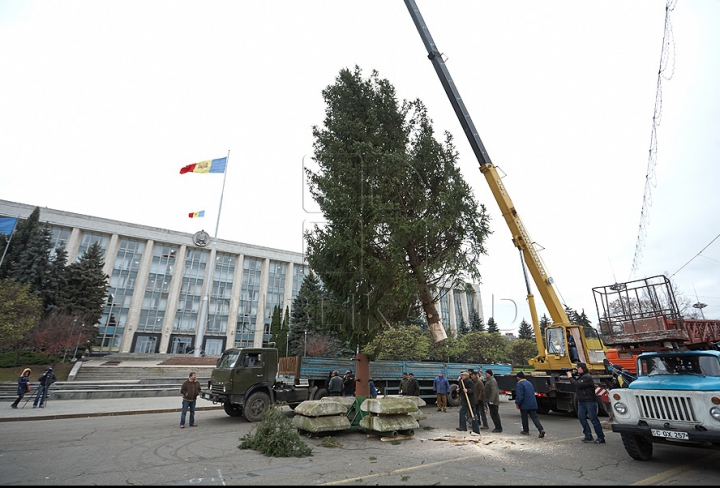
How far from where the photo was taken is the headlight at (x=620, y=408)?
6.51 meters

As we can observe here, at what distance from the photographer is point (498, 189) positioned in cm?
1469

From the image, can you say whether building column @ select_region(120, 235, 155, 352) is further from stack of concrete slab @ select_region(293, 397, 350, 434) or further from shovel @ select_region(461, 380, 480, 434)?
shovel @ select_region(461, 380, 480, 434)

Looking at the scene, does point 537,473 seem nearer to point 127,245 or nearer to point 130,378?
point 130,378

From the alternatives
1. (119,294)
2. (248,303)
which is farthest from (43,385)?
(248,303)

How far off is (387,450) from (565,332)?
9101 mm

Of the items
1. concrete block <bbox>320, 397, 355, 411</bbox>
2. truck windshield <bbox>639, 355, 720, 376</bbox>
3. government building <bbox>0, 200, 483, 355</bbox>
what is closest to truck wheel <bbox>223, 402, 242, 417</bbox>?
concrete block <bbox>320, 397, 355, 411</bbox>

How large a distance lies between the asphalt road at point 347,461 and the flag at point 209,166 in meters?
32.8

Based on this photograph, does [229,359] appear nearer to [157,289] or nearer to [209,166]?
[209,166]

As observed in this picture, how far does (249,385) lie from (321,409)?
4.25 meters

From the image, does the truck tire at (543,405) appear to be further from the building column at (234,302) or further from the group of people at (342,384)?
the building column at (234,302)

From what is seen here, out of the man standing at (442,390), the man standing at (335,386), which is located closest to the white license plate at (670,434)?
the man standing at (442,390)

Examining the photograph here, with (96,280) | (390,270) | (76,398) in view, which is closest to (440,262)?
(390,270)

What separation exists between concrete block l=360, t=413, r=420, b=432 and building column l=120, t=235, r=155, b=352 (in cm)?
5211

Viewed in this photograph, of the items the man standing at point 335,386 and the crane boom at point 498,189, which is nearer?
the man standing at point 335,386
